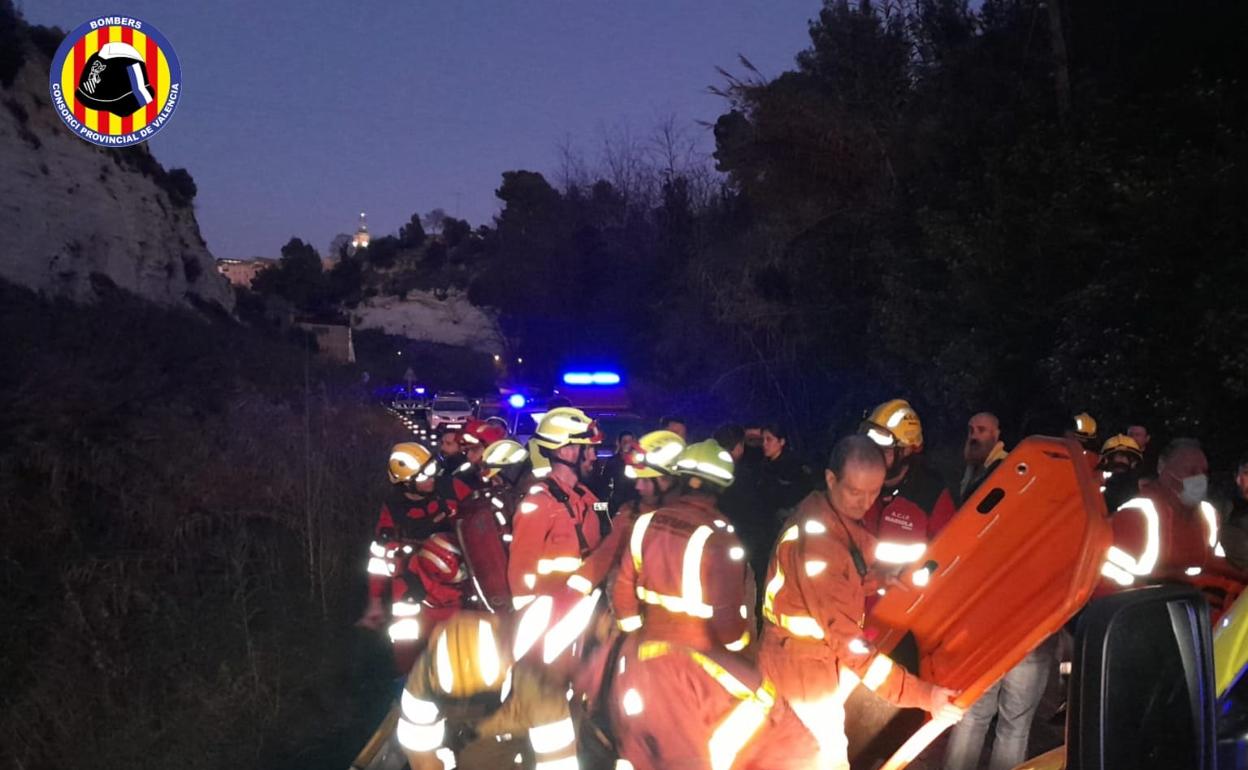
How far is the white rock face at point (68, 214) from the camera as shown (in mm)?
21969

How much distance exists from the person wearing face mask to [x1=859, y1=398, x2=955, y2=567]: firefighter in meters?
0.79

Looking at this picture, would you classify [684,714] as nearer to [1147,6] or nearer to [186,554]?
[186,554]

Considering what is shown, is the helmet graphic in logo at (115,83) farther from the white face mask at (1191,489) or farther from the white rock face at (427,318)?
the white rock face at (427,318)

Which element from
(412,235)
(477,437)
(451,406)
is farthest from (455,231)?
(477,437)

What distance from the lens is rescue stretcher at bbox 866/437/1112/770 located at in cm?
301

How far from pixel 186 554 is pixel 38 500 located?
162 centimetres

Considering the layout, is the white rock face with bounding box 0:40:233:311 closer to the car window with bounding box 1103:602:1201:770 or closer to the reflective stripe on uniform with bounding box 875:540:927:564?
the reflective stripe on uniform with bounding box 875:540:927:564

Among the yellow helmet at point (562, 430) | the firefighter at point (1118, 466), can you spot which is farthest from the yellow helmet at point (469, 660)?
the firefighter at point (1118, 466)

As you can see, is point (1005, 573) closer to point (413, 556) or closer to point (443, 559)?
point (443, 559)

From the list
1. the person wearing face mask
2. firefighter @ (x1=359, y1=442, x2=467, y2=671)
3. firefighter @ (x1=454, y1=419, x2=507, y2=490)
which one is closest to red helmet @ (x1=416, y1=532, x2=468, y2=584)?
firefighter @ (x1=359, y1=442, x2=467, y2=671)

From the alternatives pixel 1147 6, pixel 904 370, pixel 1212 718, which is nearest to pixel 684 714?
pixel 1212 718

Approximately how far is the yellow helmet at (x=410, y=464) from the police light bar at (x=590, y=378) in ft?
32.9

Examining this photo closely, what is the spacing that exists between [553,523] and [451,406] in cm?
2388

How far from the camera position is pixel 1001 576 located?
→ 3234 mm
